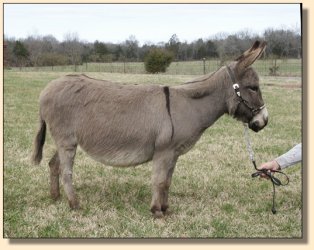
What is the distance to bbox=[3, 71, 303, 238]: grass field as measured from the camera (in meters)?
4.11

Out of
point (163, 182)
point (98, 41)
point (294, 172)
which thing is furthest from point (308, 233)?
point (98, 41)

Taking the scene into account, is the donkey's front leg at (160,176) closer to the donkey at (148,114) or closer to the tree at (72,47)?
the donkey at (148,114)

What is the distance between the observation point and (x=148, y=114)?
422cm

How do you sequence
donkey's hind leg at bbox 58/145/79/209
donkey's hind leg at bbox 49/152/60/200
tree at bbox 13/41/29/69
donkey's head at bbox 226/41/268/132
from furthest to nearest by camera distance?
tree at bbox 13/41/29/69, donkey's hind leg at bbox 49/152/60/200, donkey's hind leg at bbox 58/145/79/209, donkey's head at bbox 226/41/268/132

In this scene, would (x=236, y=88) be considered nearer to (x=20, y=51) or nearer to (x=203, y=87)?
(x=203, y=87)

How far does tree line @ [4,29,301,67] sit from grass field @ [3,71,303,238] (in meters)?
1.62

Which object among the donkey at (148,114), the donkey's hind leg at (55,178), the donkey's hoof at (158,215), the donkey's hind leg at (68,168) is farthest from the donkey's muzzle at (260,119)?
the donkey's hind leg at (55,178)

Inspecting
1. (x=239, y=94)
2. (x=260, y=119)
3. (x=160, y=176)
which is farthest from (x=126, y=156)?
(x=260, y=119)

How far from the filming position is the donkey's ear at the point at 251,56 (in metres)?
4.02

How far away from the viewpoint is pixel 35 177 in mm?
5633

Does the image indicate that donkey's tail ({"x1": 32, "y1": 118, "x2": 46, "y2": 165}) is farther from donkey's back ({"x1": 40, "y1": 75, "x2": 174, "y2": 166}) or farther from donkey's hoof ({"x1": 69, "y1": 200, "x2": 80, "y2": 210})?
donkey's hoof ({"x1": 69, "y1": 200, "x2": 80, "y2": 210})

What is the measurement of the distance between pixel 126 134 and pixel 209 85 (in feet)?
3.27

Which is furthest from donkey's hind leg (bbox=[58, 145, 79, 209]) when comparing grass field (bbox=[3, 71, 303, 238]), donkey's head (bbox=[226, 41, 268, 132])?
donkey's head (bbox=[226, 41, 268, 132])

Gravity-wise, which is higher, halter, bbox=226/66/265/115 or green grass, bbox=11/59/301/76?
green grass, bbox=11/59/301/76
